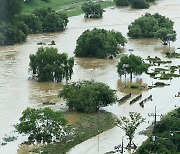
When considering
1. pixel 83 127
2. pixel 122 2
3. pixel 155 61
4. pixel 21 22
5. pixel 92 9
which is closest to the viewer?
pixel 83 127

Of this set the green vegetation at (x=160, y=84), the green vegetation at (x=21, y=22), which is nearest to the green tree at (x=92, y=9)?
the green vegetation at (x=21, y=22)

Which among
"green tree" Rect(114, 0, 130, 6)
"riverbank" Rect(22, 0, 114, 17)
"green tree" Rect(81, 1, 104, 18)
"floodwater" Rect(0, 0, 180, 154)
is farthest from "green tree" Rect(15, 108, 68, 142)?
"green tree" Rect(114, 0, 130, 6)

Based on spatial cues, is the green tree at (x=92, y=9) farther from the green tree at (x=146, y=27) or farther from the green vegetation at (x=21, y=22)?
the green tree at (x=146, y=27)

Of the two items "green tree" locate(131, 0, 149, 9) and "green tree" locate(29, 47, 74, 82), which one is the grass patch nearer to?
"green tree" locate(29, 47, 74, 82)

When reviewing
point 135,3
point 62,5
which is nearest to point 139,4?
point 135,3

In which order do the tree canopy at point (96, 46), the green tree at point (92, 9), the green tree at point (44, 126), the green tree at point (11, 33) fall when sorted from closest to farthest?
the green tree at point (44, 126) → the tree canopy at point (96, 46) → the green tree at point (11, 33) → the green tree at point (92, 9)

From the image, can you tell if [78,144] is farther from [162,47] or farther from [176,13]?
[176,13]

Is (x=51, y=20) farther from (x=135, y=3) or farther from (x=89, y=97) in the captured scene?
(x=89, y=97)
